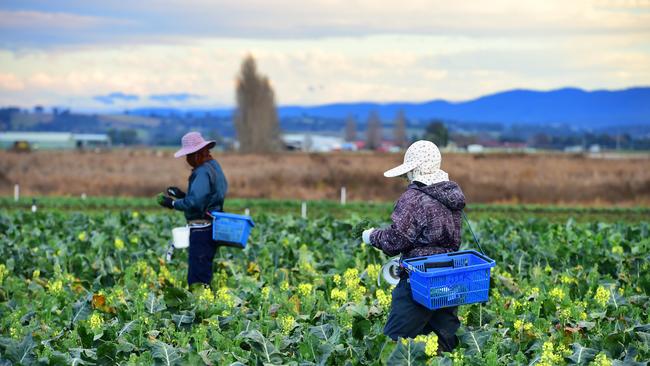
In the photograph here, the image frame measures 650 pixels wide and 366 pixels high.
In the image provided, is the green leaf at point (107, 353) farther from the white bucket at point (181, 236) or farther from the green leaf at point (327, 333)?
the white bucket at point (181, 236)

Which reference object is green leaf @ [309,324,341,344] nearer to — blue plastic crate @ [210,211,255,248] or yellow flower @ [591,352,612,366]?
yellow flower @ [591,352,612,366]

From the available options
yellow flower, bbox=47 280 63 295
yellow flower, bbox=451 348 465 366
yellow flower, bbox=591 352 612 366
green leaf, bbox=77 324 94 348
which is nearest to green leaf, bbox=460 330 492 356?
yellow flower, bbox=451 348 465 366

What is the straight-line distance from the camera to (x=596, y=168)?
46.0 m

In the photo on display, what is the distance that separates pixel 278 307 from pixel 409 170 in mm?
2937

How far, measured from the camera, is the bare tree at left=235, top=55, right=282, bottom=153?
7731 centimetres

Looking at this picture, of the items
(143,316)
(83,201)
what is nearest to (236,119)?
(83,201)

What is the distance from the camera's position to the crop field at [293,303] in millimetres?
7586

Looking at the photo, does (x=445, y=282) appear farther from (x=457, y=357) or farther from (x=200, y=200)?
(x=200, y=200)

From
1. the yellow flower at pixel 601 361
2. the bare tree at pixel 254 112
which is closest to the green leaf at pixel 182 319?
the yellow flower at pixel 601 361

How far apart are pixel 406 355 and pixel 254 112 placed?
71.8m

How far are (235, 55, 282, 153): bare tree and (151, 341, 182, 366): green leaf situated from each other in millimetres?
68853

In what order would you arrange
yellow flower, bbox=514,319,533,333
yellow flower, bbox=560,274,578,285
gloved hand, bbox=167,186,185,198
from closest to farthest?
yellow flower, bbox=514,319,533,333
gloved hand, bbox=167,186,185,198
yellow flower, bbox=560,274,578,285

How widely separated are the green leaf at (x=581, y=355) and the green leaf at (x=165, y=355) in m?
2.94

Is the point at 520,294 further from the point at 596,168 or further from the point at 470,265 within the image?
the point at 596,168
